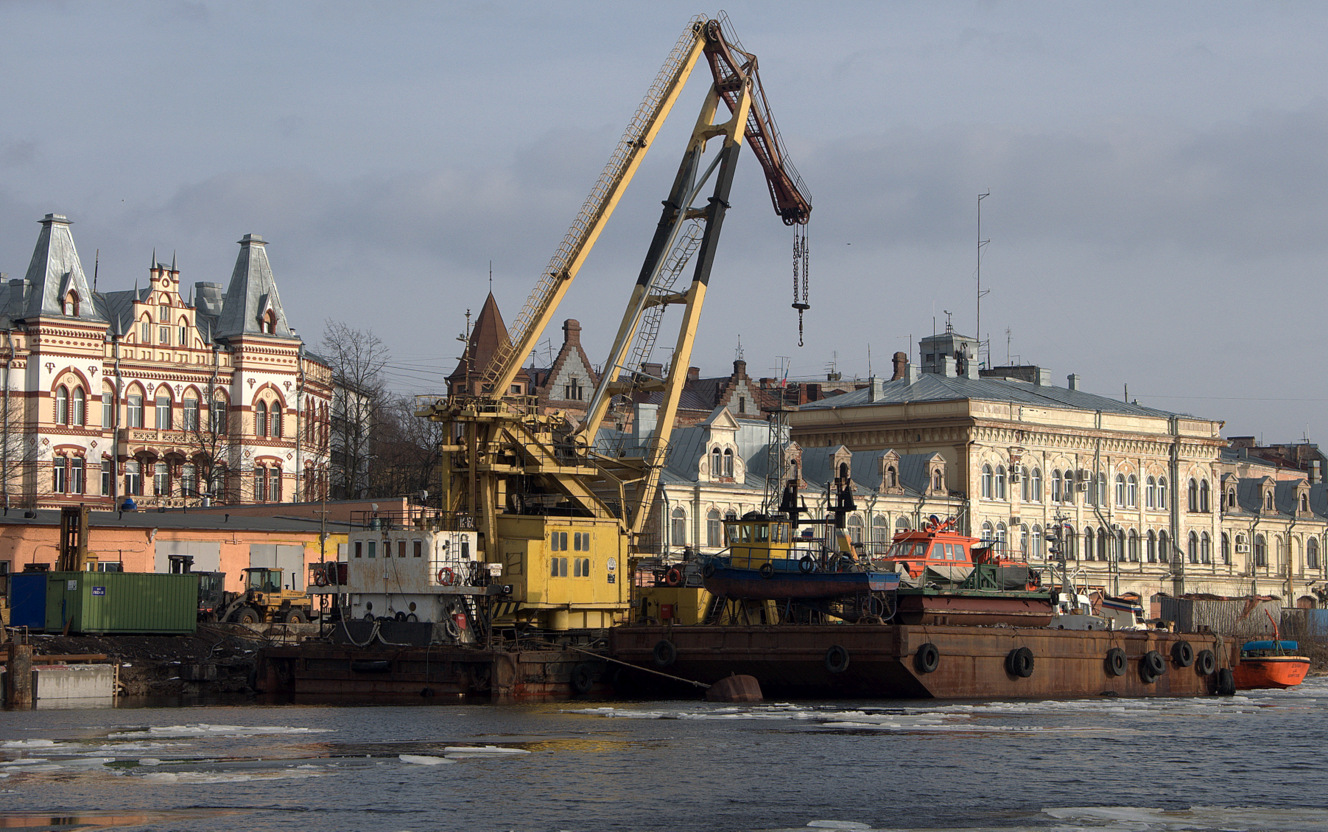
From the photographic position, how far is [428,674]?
157ft

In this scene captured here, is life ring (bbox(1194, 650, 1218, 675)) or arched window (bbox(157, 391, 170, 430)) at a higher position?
arched window (bbox(157, 391, 170, 430))

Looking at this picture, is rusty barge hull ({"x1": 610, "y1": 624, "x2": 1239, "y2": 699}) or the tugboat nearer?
rusty barge hull ({"x1": 610, "y1": 624, "x2": 1239, "y2": 699})

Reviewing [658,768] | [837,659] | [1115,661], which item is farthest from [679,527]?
[658,768]

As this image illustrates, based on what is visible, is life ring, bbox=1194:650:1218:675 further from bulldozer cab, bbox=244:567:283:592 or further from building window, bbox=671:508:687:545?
bulldozer cab, bbox=244:567:283:592

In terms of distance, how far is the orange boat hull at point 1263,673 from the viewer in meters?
62.8

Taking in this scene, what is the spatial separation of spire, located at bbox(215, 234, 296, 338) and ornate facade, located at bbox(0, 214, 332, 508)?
2.6 inches

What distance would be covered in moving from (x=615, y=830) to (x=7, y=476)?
59449mm

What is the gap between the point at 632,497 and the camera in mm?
55031

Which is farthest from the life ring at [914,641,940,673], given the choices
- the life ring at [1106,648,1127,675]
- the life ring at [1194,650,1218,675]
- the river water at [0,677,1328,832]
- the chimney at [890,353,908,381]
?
the chimney at [890,353,908,381]

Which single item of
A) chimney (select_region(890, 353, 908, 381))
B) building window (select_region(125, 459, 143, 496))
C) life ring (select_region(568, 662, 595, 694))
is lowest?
life ring (select_region(568, 662, 595, 694))

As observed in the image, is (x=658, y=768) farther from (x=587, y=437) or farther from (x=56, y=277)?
(x=56, y=277)

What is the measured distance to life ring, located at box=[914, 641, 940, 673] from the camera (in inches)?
1838

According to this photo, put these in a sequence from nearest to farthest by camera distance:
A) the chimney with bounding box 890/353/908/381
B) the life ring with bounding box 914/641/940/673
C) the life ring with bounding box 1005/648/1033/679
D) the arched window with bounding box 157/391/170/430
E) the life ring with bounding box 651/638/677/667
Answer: the life ring with bounding box 914/641/940/673 < the life ring with bounding box 651/638/677/667 < the life ring with bounding box 1005/648/1033/679 < the arched window with bounding box 157/391/170/430 < the chimney with bounding box 890/353/908/381

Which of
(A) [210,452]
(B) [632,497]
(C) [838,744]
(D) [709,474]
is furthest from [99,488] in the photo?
(C) [838,744]
